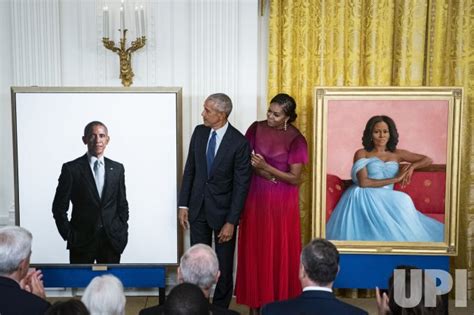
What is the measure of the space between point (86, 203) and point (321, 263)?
2.78 meters

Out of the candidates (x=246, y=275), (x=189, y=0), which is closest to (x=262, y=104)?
(x=189, y=0)

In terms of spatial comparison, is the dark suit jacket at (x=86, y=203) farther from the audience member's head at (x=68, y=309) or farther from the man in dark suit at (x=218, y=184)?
the audience member's head at (x=68, y=309)

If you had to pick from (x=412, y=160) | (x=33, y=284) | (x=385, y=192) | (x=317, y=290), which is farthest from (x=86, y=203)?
(x=317, y=290)

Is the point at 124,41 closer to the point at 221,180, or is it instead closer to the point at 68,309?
the point at 221,180

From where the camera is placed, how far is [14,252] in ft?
10.2

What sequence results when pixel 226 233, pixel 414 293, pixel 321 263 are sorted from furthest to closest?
pixel 226 233 < pixel 321 263 < pixel 414 293

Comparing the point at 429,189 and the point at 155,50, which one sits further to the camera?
the point at 155,50

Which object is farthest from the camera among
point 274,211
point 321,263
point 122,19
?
point 122,19

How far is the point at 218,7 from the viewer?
5285 mm

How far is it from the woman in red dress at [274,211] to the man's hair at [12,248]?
2091 mm

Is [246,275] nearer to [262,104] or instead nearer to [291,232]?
[291,232]

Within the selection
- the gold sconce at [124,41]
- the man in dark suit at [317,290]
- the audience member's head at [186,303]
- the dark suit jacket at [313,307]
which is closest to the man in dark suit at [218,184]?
the gold sconce at [124,41]

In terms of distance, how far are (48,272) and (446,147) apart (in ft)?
11.2

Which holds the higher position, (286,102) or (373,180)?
(286,102)
